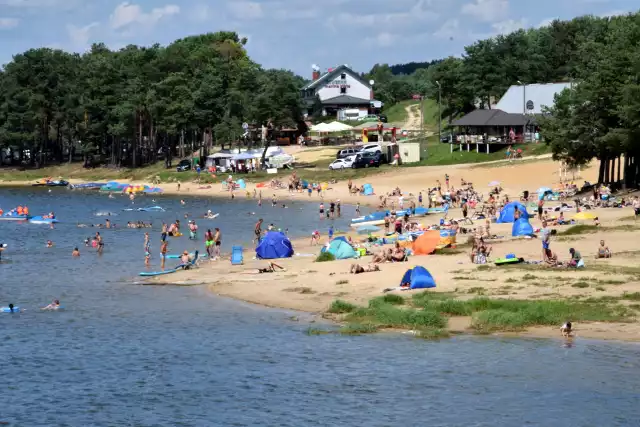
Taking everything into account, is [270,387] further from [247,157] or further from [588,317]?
[247,157]

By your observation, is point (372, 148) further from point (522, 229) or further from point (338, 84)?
point (338, 84)

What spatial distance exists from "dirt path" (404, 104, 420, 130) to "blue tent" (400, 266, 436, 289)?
101 meters

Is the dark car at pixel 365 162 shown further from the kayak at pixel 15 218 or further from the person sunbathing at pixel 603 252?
the person sunbathing at pixel 603 252

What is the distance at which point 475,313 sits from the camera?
36.1m

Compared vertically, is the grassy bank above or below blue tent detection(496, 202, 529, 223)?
below

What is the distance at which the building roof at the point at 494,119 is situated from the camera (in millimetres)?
108812

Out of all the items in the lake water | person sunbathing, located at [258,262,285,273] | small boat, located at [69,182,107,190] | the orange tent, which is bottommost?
the lake water

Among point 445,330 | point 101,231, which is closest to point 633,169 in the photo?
point 101,231

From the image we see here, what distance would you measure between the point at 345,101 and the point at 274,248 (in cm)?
10894

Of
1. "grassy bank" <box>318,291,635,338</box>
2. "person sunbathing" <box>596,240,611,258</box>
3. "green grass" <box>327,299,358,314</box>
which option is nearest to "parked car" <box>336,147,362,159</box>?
"person sunbathing" <box>596,240,611,258</box>

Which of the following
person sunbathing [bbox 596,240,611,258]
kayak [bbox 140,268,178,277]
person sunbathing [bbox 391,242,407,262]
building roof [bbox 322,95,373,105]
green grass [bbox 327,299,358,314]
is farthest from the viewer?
building roof [bbox 322,95,373,105]

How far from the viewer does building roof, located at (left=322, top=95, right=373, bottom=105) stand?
161000 millimetres

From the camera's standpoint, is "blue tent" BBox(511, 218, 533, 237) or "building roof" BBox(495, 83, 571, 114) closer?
"blue tent" BBox(511, 218, 533, 237)

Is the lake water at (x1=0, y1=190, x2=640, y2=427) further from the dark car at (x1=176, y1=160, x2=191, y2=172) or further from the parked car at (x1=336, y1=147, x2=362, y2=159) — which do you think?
the dark car at (x1=176, y1=160, x2=191, y2=172)
